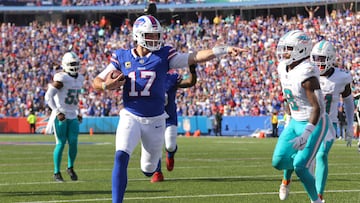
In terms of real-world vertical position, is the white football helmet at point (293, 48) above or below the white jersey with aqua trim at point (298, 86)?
above

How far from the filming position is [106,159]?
17469 millimetres

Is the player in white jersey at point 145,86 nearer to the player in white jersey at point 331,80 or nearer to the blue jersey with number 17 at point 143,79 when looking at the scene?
the blue jersey with number 17 at point 143,79

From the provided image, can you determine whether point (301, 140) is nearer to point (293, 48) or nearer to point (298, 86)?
point (298, 86)

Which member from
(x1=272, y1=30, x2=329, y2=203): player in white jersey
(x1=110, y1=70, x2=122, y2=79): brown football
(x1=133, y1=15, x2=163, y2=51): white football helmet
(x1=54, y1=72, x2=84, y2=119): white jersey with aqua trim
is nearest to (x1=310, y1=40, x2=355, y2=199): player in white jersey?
(x1=272, y1=30, x2=329, y2=203): player in white jersey

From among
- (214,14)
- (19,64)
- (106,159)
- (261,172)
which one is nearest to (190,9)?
(214,14)

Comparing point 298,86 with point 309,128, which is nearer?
point 309,128

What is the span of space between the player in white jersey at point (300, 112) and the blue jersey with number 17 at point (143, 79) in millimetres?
1182

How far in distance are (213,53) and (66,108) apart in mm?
5312

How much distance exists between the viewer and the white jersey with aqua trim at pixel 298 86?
809 cm

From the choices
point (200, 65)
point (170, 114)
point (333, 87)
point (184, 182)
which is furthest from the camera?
point (200, 65)

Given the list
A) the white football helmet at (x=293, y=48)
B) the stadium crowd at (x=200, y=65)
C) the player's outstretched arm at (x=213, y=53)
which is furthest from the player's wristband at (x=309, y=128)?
the stadium crowd at (x=200, y=65)

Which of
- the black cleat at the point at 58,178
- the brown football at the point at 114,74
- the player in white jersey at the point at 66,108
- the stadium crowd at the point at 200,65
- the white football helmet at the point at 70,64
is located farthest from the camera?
the stadium crowd at the point at 200,65

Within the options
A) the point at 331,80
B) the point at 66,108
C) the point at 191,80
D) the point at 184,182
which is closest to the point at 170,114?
the point at 184,182

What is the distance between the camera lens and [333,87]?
968 cm
